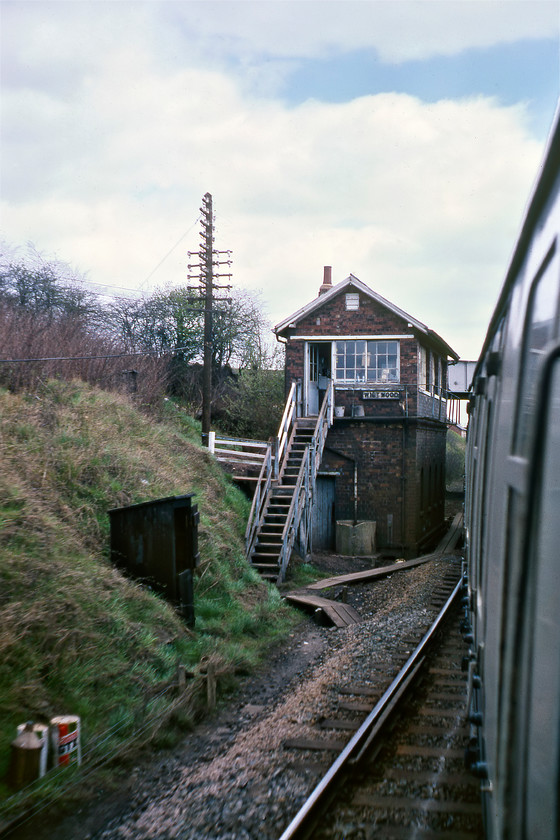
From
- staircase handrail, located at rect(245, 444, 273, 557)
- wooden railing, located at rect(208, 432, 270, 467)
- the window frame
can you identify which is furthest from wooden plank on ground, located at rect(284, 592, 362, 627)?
the window frame

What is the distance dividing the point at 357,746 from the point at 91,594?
3291 millimetres

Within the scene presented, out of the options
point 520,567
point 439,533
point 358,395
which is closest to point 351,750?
point 520,567

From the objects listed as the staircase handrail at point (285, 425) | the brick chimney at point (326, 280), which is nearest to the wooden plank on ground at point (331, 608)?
the staircase handrail at point (285, 425)

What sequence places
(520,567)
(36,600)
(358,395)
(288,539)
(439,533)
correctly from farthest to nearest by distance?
1. (439,533)
2. (358,395)
3. (288,539)
4. (36,600)
5. (520,567)

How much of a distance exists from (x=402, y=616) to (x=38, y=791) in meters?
6.72

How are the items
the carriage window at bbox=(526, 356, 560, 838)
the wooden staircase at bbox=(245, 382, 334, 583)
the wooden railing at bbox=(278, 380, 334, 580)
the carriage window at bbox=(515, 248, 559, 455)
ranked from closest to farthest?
the carriage window at bbox=(526, 356, 560, 838) → the carriage window at bbox=(515, 248, 559, 455) → the wooden staircase at bbox=(245, 382, 334, 583) → the wooden railing at bbox=(278, 380, 334, 580)

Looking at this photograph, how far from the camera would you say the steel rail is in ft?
14.4

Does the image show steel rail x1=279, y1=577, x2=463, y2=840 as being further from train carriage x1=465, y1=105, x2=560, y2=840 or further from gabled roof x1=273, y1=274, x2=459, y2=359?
gabled roof x1=273, y1=274, x2=459, y2=359

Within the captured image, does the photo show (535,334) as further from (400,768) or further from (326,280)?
(326,280)

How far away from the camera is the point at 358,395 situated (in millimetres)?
18984

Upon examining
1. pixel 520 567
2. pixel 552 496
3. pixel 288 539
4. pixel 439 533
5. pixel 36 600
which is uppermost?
pixel 552 496

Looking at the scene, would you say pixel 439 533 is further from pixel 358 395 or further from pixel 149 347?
pixel 149 347

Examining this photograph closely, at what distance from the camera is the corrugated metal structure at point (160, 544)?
28.2 ft

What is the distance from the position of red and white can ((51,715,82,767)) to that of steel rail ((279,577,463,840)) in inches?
76.1
